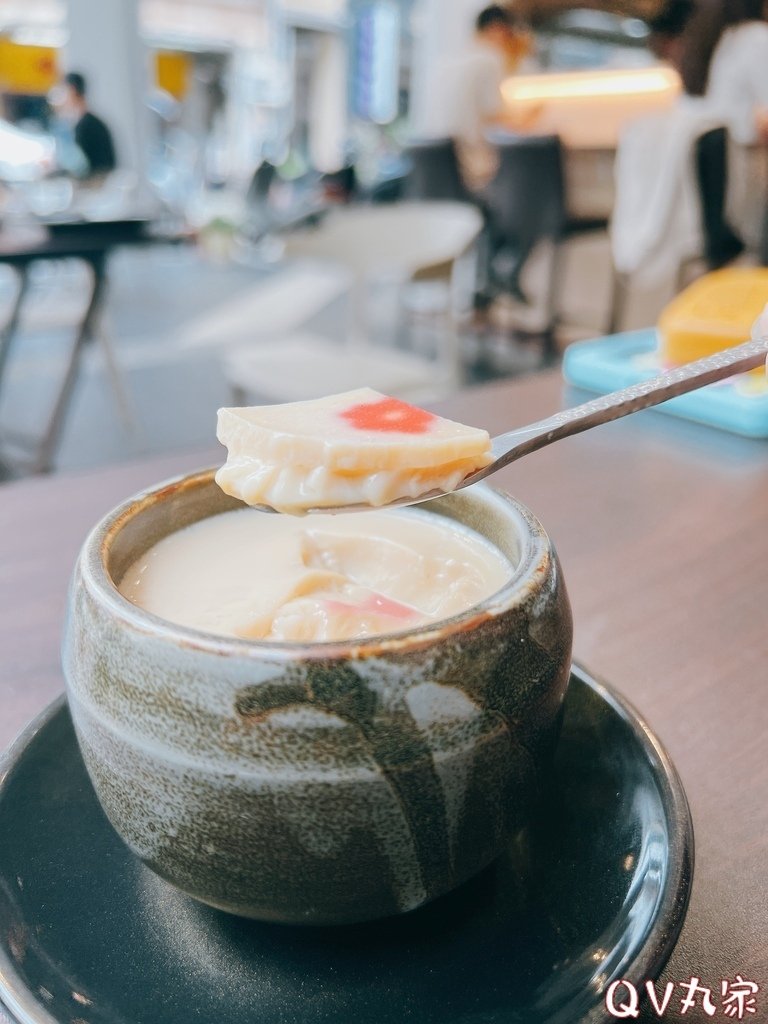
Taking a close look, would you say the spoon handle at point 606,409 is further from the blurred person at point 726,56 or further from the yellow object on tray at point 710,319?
the blurred person at point 726,56

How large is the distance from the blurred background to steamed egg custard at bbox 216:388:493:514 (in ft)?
4.59

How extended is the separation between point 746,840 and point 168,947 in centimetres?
26

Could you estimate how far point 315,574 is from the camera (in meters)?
0.38

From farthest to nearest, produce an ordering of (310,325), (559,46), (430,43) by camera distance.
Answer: (559,46), (430,43), (310,325)

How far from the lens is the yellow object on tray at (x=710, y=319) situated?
3.30 ft

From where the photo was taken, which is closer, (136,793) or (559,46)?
(136,793)

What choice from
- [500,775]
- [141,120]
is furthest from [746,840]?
[141,120]

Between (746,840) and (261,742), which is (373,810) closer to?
(261,742)

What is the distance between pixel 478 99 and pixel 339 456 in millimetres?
4806

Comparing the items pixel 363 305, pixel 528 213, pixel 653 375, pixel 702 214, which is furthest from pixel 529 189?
pixel 653 375

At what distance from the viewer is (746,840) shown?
41 cm

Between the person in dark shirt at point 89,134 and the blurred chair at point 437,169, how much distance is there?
1.81 metres

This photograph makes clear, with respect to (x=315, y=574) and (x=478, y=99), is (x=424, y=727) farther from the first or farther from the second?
(x=478, y=99)

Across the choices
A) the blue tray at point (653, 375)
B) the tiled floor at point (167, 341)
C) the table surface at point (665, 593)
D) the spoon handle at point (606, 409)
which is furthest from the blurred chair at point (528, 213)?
the spoon handle at point (606, 409)
